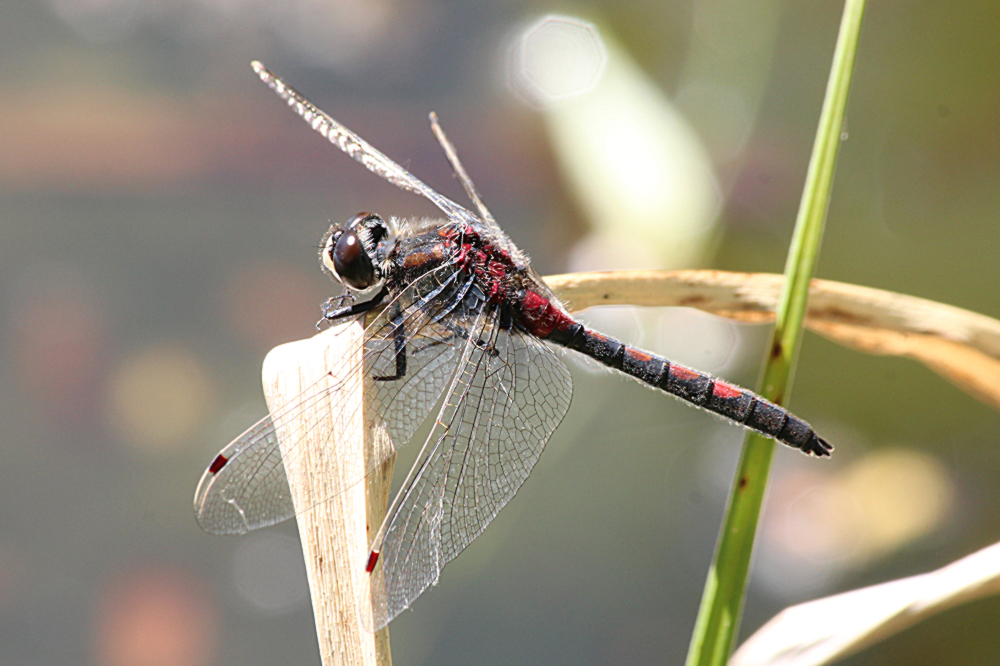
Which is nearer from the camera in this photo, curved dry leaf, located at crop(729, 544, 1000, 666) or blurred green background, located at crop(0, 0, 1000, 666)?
curved dry leaf, located at crop(729, 544, 1000, 666)

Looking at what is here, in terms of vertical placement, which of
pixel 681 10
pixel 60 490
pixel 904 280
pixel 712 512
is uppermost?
pixel 681 10

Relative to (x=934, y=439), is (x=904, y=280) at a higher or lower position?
higher

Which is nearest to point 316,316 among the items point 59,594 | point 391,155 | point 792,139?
point 391,155

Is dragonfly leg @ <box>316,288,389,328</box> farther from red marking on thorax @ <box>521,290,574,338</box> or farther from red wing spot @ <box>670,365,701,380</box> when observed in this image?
red wing spot @ <box>670,365,701,380</box>

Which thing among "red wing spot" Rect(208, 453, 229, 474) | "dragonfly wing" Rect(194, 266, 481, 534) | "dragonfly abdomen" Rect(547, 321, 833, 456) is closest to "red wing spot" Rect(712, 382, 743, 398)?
"dragonfly abdomen" Rect(547, 321, 833, 456)

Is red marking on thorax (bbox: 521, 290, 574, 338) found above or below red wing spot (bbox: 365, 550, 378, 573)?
above

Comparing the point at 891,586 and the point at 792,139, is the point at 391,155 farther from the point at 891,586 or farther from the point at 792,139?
the point at 891,586

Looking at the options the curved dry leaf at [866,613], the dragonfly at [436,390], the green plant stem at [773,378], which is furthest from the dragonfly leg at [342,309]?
the curved dry leaf at [866,613]
